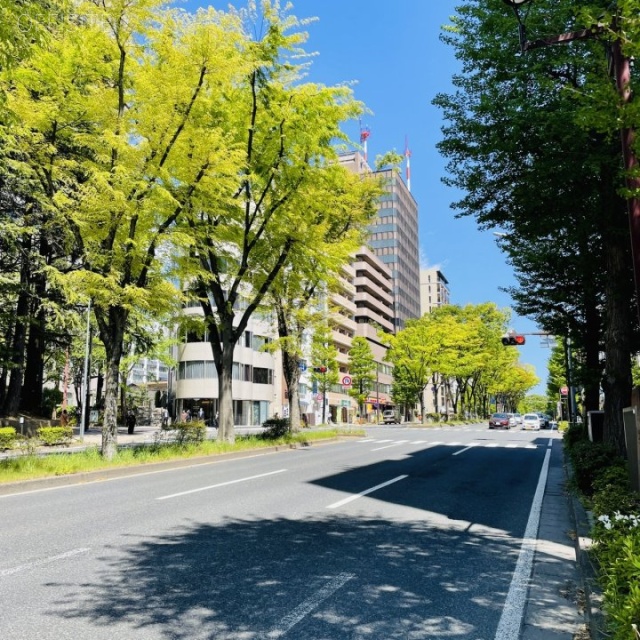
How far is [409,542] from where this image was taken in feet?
20.7

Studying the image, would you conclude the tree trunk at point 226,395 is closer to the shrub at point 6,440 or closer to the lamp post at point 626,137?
the shrub at point 6,440

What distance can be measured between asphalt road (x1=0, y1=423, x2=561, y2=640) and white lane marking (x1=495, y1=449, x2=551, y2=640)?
28 millimetres

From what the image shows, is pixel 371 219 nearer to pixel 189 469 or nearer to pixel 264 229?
pixel 264 229

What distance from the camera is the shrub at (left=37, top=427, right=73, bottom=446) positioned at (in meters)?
22.6

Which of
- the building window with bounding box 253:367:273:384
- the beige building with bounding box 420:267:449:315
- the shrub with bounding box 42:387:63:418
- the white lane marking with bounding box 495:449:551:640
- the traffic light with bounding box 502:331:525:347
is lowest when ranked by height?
the white lane marking with bounding box 495:449:551:640

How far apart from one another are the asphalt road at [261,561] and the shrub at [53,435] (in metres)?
13.5

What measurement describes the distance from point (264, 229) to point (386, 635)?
57.6 ft

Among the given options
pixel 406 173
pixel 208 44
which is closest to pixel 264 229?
pixel 208 44

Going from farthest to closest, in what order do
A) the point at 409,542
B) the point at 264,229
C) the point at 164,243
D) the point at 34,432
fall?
1. the point at 34,432
2. the point at 264,229
3. the point at 164,243
4. the point at 409,542

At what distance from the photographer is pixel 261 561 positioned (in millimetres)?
5379

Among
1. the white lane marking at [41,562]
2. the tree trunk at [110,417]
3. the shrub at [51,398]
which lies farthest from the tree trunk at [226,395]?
the shrub at [51,398]

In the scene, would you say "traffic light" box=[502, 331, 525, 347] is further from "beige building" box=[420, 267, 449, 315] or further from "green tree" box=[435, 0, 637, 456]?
"beige building" box=[420, 267, 449, 315]

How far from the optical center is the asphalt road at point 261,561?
153 inches

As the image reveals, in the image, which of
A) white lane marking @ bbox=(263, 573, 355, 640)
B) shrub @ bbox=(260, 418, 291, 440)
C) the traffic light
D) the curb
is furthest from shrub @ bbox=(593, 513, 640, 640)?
the traffic light
